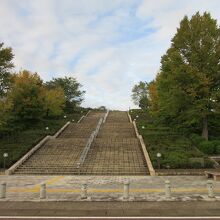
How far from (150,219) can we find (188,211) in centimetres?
190

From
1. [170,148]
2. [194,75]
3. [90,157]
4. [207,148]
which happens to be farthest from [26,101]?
[207,148]

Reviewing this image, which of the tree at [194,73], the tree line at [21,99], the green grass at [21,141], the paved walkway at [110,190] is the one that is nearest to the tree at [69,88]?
the tree line at [21,99]

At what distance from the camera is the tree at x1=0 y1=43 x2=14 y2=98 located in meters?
32.5

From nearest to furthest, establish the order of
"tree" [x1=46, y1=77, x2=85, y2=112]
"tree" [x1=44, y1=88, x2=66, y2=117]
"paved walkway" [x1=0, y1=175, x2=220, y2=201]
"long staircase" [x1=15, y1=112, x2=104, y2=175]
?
"paved walkway" [x1=0, y1=175, x2=220, y2=201] < "long staircase" [x1=15, y1=112, x2=104, y2=175] < "tree" [x1=44, y1=88, x2=66, y2=117] < "tree" [x1=46, y1=77, x2=85, y2=112]

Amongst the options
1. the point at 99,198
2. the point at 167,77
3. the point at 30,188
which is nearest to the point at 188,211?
the point at 99,198

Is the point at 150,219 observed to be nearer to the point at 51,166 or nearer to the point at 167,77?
the point at 51,166

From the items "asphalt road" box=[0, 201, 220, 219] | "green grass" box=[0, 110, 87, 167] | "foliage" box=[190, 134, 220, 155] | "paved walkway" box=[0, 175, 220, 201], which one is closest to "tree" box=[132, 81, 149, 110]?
"green grass" box=[0, 110, 87, 167]

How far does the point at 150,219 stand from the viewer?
36.2ft

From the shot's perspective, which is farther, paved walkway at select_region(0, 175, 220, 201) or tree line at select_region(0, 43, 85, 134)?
tree line at select_region(0, 43, 85, 134)

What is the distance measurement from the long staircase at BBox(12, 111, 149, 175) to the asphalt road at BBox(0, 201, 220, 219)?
11733 millimetres

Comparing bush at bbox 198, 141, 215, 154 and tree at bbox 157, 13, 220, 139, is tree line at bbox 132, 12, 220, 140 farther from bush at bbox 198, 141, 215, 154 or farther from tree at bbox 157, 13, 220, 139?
bush at bbox 198, 141, 215, 154

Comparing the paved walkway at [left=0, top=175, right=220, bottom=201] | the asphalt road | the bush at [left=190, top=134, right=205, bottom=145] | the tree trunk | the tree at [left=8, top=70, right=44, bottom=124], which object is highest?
the tree at [left=8, top=70, right=44, bottom=124]

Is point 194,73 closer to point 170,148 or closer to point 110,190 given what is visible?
point 170,148

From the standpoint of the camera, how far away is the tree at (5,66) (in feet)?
107
